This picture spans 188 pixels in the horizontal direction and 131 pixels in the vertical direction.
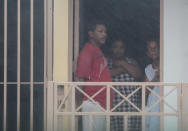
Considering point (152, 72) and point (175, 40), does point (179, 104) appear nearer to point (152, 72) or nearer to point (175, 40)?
point (152, 72)

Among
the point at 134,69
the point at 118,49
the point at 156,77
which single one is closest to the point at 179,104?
the point at 156,77

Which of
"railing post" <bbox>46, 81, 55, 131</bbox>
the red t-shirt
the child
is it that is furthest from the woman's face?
"railing post" <bbox>46, 81, 55, 131</bbox>

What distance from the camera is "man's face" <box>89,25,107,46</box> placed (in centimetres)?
630

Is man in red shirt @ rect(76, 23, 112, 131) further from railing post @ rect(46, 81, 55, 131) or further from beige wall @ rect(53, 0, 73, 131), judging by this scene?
railing post @ rect(46, 81, 55, 131)

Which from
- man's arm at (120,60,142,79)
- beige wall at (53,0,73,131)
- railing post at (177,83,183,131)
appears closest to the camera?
railing post at (177,83,183,131)

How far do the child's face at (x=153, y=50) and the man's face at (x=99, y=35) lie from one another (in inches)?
29.4

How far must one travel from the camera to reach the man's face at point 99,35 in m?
6.30

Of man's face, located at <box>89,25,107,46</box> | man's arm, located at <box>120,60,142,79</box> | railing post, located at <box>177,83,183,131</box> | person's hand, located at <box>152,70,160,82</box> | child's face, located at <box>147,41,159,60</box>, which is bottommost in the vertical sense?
railing post, located at <box>177,83,183,131</box>

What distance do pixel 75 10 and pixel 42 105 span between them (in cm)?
169

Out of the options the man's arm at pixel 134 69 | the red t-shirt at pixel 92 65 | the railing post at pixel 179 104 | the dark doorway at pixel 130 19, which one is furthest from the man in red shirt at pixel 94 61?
the railing post at pixel 179 104

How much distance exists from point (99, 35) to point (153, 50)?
916mm

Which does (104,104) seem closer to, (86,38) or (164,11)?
(86,38)

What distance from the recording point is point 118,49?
20.7 ft

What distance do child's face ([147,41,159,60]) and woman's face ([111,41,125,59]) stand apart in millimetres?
424
